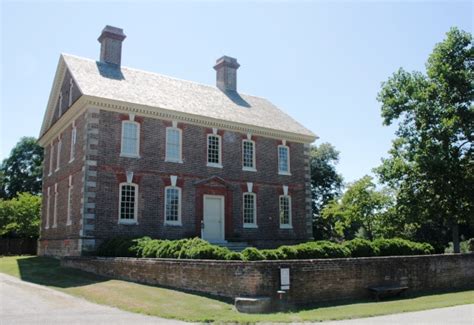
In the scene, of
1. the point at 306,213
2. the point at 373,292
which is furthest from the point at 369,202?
the point at 373,292

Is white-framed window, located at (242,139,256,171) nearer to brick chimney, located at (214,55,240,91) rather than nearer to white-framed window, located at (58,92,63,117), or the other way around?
brick chimney, located at (214,55,240,91)

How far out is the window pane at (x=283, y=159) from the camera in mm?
28394

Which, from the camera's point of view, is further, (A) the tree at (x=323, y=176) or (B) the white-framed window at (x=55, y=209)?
(A) the tree at (x=323, y=176)

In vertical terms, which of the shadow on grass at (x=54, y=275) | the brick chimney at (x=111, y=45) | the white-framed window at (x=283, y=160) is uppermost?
the brick chimney at (x=111, y=45)

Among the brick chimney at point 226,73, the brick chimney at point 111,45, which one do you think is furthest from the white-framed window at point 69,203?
the brick chimney at point 226,73

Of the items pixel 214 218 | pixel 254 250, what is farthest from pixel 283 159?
pixel 254 250

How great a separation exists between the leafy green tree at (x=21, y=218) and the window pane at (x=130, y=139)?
18685 mm

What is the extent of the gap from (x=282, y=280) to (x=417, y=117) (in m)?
17.0

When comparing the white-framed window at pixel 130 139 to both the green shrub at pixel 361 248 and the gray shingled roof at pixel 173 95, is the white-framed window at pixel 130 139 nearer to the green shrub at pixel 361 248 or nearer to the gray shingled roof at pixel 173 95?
the gray shingled roof at pixel 173 95

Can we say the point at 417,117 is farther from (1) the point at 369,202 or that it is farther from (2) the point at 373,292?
(2) the point at 373,292

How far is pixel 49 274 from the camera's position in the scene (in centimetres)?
1908

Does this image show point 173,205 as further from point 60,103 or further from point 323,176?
point 323,176

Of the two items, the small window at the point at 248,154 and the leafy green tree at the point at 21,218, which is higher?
the small window at the point at 248,154

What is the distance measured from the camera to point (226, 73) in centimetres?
3173
